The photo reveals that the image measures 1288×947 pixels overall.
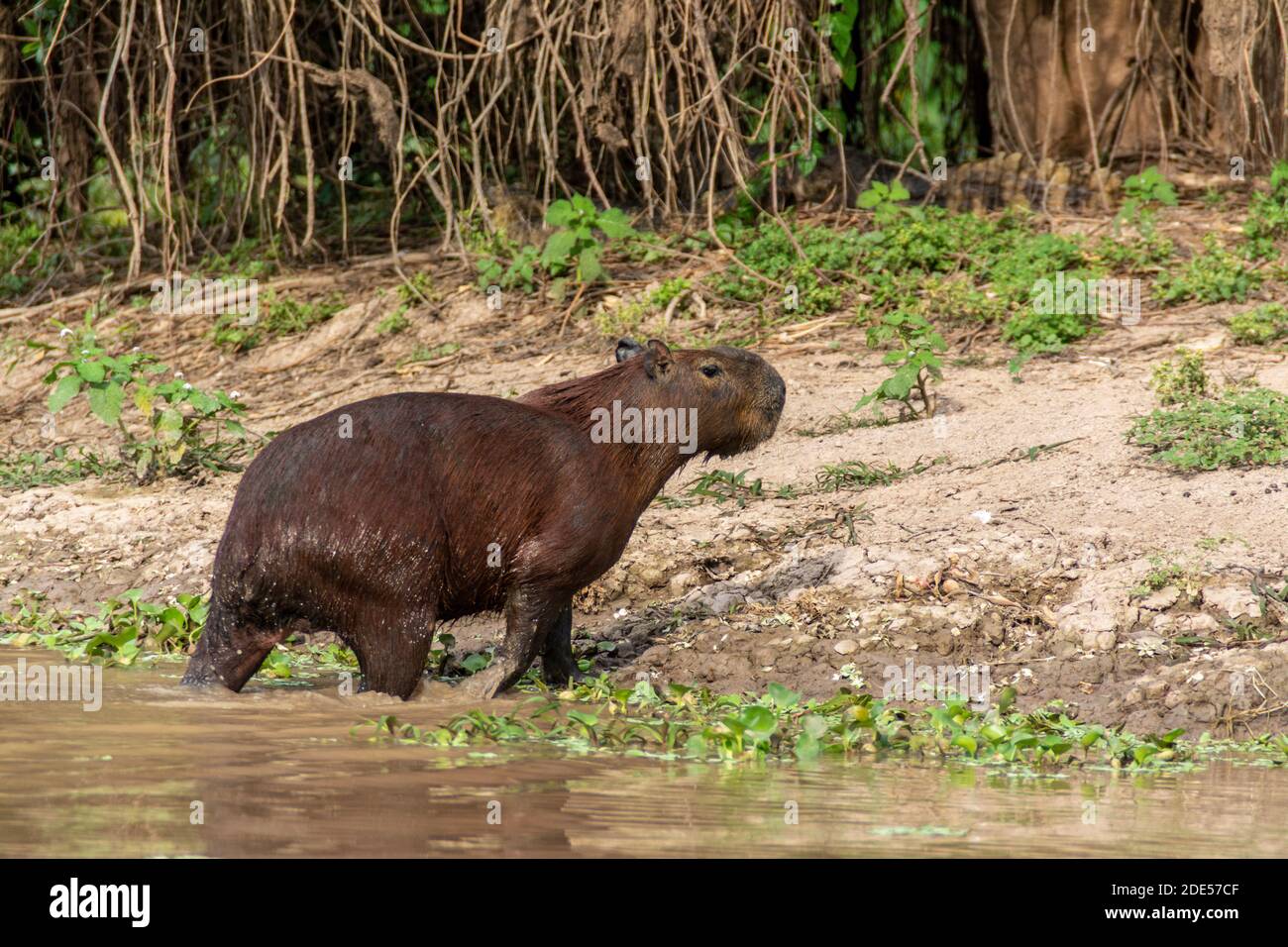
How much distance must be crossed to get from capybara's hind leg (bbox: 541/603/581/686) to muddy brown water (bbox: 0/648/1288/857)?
2.15ft

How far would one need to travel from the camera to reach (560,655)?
546 centimetres

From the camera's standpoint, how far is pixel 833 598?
5.89 meters

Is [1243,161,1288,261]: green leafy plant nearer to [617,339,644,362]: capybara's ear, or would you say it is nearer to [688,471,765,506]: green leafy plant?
[688,471,765,506]: green leafy plant

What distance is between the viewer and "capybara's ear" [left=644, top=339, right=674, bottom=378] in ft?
17.6

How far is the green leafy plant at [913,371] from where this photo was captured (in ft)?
23.6

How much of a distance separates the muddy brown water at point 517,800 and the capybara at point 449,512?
0.30m

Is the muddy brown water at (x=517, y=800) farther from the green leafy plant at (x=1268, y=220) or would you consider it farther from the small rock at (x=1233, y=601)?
the green leafy plant at (x=1268, y=220)

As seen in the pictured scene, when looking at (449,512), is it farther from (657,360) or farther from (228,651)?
(657,360)

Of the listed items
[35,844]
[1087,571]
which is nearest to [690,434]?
[1087,571]

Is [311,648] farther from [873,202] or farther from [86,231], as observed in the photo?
[86,231]

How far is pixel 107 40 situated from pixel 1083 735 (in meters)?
8.30

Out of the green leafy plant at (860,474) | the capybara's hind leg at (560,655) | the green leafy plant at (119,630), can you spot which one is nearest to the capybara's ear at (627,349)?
the capybara's hind leg at (560,655)

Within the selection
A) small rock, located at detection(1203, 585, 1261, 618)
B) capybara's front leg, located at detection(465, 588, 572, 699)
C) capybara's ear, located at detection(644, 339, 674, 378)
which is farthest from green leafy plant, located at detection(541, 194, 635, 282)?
small rock, located at detection(1203, 585, 1261, 618)

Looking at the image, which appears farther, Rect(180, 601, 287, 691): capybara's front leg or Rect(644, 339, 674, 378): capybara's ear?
Rect(644, 339, 674, 378): capybara's ear
